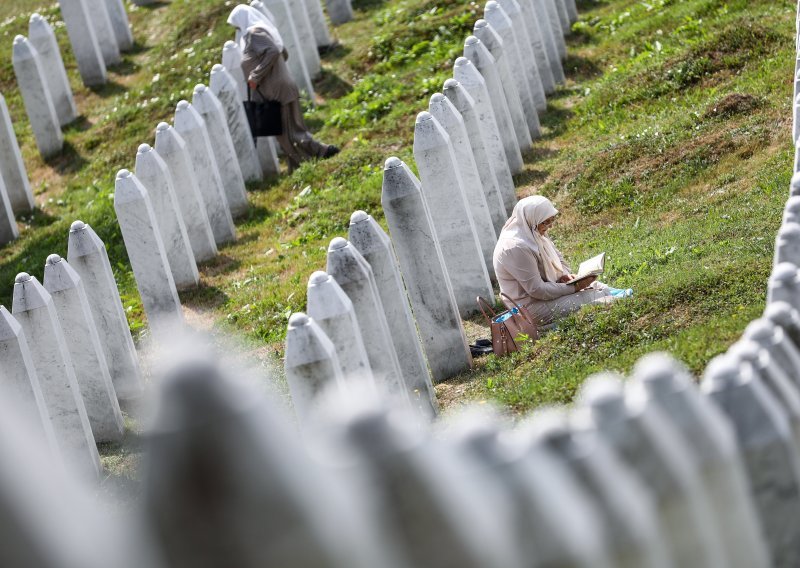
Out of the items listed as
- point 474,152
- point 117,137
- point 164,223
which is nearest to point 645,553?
point 474,152

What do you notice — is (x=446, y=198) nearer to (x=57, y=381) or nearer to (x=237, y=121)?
(x=57, y=381)

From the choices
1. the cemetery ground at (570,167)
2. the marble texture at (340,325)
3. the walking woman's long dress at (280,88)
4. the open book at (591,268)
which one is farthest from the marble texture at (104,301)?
the walking woman's long dress at (280,88)

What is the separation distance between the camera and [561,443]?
3607 mm

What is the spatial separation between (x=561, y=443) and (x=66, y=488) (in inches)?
51.2

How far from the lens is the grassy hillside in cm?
862

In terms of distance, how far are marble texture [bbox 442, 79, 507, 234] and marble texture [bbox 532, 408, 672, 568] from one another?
8.01 m

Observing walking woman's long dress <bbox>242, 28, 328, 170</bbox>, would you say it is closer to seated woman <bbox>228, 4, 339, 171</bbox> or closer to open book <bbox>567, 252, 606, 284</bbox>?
seated woman <bbox>228, 4, 339, 171</bbox>

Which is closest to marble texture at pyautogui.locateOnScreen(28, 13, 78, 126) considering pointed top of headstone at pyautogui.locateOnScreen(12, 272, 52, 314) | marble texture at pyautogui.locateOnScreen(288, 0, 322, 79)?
marble texture at pyautogui.locateOnScreen(288, 0, 322, 79)

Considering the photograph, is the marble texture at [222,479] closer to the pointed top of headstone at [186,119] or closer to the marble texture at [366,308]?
the marble texture at [366,308]

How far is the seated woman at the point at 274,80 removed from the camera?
15.8 metres

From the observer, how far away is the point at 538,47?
16281 mm

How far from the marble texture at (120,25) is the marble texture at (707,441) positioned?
19497mm

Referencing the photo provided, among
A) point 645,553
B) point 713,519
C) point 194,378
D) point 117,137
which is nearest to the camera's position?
point 194,378

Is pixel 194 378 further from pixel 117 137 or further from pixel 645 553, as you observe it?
pixel 117 137
